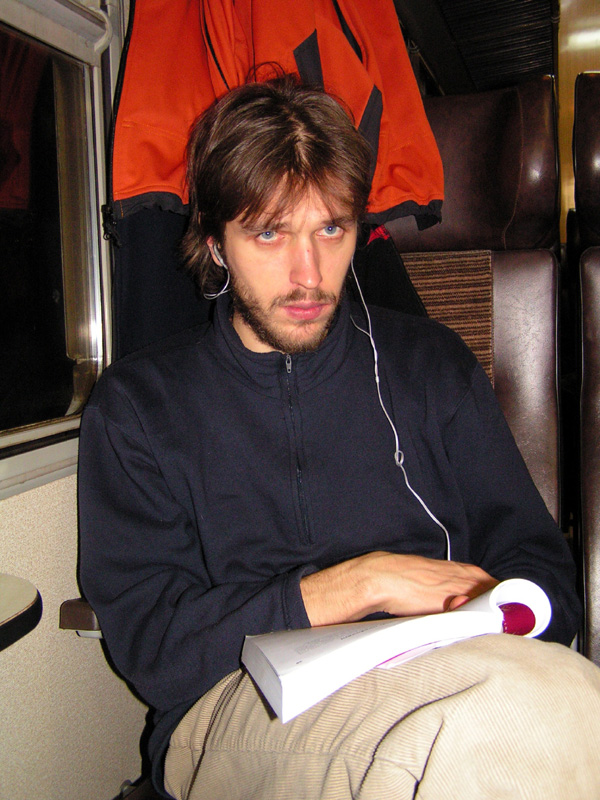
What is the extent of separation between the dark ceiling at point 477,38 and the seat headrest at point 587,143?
5.60 feet

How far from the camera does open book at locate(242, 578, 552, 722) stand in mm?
758

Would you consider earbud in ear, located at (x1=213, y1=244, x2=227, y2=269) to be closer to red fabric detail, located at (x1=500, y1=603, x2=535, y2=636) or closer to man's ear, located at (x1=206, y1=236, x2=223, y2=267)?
man's ear, located at (x1=206, y1=236, x2=223, y2=267)

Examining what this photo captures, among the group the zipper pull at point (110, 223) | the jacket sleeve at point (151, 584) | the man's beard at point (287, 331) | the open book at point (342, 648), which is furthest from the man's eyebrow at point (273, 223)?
the open book at point (342, 648)

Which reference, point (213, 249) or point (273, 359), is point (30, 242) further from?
point (273, 359)

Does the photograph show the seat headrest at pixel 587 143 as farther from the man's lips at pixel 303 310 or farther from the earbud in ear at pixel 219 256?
the earbud in ear at pixel 219 256

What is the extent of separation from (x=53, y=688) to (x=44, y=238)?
87 cm

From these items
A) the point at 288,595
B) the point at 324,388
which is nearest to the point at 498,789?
the point at 288,595

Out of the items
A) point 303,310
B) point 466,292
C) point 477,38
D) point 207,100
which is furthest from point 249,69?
point 477,38

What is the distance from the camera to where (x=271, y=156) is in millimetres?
1167

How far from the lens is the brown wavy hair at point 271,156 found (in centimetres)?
116

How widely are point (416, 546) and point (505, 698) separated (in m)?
0.49

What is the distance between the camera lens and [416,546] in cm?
121

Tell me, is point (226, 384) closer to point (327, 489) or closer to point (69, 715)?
point (327, 489)

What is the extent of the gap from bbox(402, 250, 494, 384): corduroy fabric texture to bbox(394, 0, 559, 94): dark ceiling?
1.77 m
